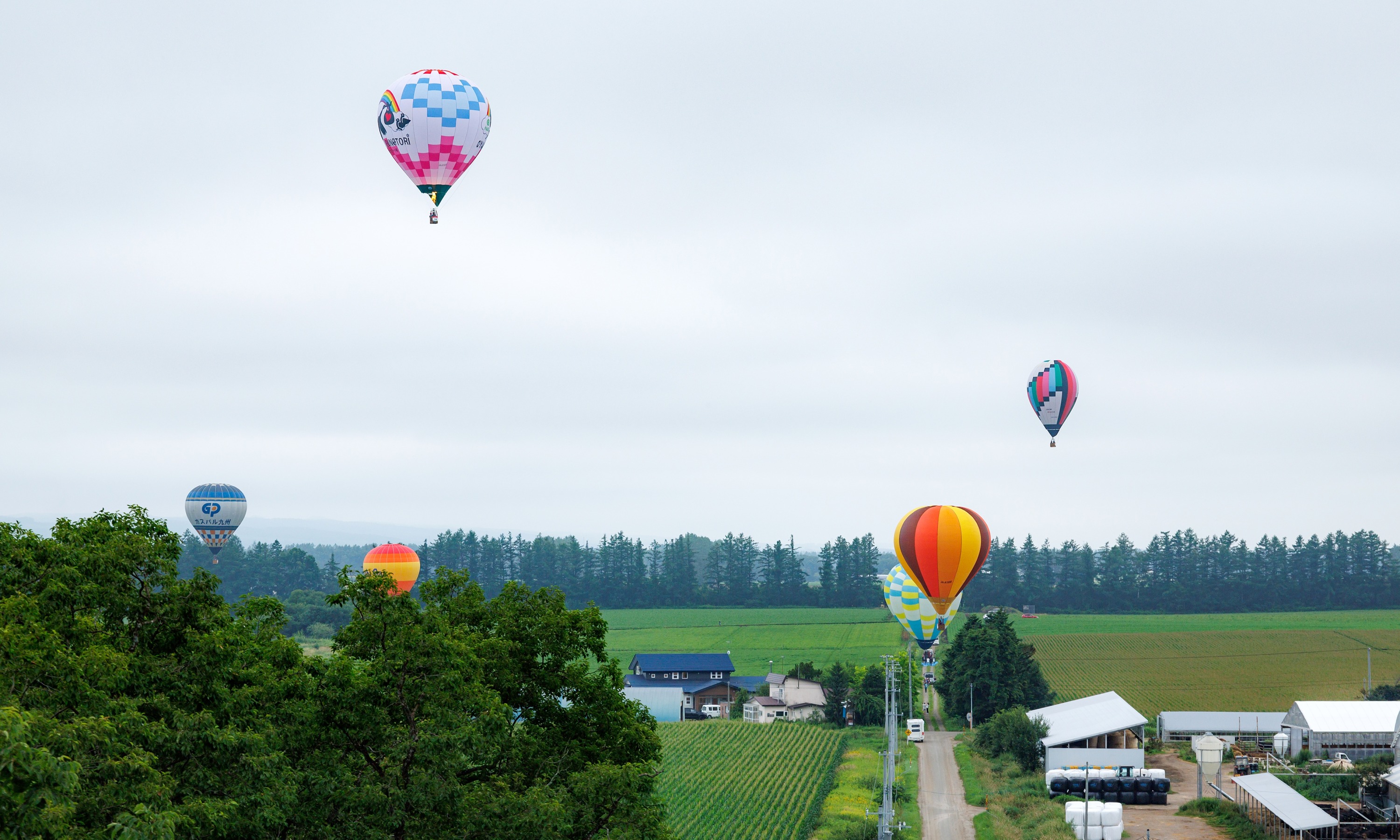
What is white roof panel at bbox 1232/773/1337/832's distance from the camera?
44844 mm

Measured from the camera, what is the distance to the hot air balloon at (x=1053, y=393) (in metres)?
62.0

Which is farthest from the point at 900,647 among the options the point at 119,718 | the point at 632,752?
the point at 119,718

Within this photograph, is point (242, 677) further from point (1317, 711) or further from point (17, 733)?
point (1317, 711)

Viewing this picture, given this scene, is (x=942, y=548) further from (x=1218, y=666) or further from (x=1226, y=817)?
(x=1218, y=666)

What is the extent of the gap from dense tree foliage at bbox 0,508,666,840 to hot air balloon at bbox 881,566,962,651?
1531 inches

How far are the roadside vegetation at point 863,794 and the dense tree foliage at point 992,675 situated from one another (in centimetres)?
801

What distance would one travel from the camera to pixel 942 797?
2277 inches

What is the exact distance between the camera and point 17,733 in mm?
11039

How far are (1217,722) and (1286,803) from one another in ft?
87.5

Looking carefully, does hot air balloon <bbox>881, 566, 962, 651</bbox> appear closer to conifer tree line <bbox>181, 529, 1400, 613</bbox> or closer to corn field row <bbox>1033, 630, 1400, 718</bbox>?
corn field row <bbox>1033, 630, 1400, 718</bbox>

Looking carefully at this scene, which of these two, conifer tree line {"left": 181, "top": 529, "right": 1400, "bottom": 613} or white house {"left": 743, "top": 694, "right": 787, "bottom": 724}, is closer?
white house {"left": 743, "top": 694, "right": 787, "bottom": 724}

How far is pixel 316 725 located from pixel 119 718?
419cm

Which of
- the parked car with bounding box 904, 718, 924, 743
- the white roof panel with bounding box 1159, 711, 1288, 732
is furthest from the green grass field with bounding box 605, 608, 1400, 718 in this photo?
the parked car with bounding box 904, 718, 924, 743

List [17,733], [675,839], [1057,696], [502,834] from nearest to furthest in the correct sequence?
[17,733] → [502,834] → [675,839] → [1057,696]
